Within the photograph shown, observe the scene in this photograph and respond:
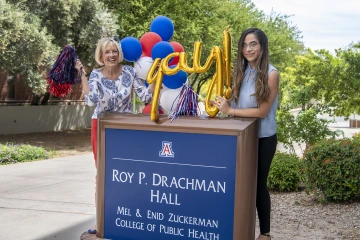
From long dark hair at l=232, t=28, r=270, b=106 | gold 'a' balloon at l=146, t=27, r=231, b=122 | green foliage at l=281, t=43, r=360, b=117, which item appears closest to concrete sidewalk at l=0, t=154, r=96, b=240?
gold 'a' balloon at l=146, t=27, r=231, b=122

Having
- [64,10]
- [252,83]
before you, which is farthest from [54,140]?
[252,83]

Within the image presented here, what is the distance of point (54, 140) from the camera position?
17719mm

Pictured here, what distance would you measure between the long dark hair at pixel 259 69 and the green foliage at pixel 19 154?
28.2 feet

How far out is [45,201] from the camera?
646 cm

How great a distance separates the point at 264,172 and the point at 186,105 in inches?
27.0

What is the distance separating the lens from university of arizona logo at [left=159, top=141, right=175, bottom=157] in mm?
2934

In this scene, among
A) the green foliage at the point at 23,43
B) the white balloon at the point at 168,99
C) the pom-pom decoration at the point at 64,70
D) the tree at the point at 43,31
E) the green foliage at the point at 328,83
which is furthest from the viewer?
the tree at the point at 43,31

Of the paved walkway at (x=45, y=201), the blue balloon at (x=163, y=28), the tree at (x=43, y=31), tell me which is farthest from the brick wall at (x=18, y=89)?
the blue balloon at (x=163, y=28)

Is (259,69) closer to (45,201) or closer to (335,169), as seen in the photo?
(335,169)

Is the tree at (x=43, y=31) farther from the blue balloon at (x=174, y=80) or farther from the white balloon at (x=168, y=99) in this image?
the white balloon at (x=168, y=99)

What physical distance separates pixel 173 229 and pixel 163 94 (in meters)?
1.46

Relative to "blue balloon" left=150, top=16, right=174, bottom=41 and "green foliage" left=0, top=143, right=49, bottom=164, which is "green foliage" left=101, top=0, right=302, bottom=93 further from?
"blue balloon" left=150, top=16, right=174, bottom=41

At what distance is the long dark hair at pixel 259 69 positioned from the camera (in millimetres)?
3053

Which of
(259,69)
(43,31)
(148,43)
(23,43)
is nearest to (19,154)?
(23,43)
